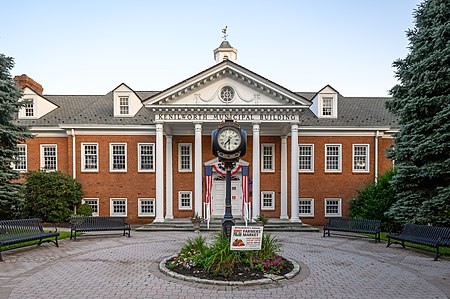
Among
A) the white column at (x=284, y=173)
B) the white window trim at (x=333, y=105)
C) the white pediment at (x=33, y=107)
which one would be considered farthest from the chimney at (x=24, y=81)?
the white window trim at (x=333, y=105)

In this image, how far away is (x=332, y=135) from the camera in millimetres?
21859

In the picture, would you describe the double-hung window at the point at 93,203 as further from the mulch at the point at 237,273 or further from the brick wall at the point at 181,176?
the mulch at the point at 237,273

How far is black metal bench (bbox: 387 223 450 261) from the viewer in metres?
10.4

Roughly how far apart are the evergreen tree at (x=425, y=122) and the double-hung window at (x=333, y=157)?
7918mm

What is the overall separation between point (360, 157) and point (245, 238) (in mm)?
16527

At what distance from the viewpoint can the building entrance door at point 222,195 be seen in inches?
834

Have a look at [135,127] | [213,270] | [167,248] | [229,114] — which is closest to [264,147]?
[229,114]

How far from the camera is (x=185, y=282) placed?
303 inches

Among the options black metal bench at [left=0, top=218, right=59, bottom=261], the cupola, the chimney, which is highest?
the cupola

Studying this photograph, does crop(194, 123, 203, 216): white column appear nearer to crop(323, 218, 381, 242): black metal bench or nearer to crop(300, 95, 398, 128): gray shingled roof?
crop(323, 218, 381, 242): black metal bench

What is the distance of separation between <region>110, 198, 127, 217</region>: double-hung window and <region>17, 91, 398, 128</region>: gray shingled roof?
523 centimetres

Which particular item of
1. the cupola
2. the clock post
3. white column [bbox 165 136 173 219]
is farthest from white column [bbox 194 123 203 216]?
the clock post

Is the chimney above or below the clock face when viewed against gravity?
above

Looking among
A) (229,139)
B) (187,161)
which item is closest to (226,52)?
(187,161)
